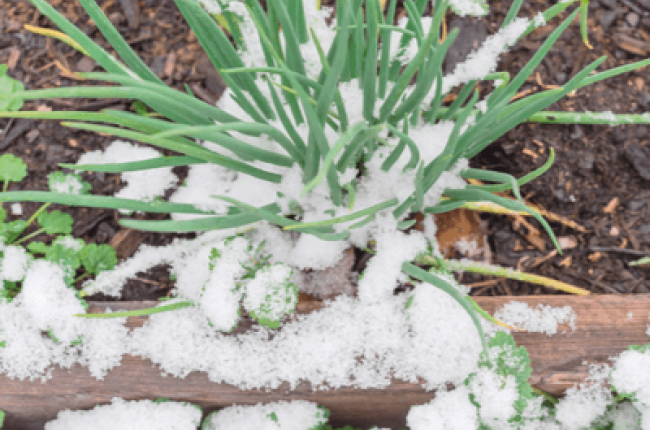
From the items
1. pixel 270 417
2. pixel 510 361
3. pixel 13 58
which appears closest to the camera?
pixel 510 361

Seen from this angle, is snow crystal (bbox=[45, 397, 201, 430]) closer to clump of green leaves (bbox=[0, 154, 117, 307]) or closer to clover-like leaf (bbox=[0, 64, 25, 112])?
clump of green leaves (bbox=[0, 154, 117, 307])

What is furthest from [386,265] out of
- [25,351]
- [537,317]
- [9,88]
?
[9,88]

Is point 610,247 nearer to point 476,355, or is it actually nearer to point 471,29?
point 476,355

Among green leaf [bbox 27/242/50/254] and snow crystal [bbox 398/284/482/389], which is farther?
green leaf [bbox 27/242/50/254]

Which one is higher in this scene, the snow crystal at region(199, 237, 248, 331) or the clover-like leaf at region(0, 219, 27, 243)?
the snow crystal at region(199, 237, 248, 331)

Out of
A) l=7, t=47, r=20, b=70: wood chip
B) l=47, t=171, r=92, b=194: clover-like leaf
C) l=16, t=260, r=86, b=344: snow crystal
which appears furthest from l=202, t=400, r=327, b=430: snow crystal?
l=7, t=47, r=20, b=70: wood chip

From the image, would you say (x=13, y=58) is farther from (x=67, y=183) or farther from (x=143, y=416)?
(x=143, y=416)
